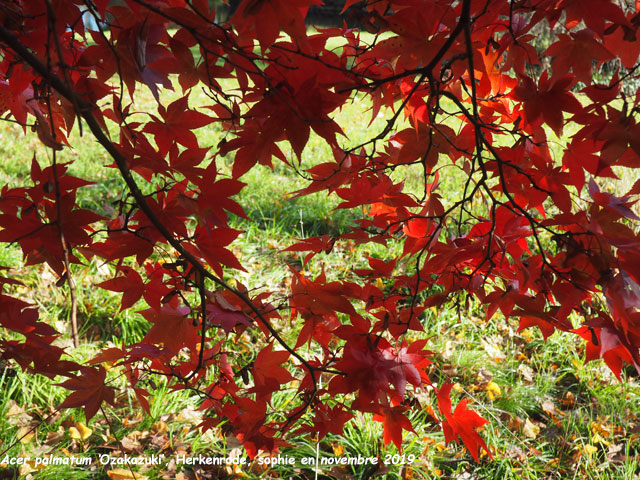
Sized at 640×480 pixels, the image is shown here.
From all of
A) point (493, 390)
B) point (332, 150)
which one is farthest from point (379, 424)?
point (332, 150)

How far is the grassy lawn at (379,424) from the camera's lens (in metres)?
1.68

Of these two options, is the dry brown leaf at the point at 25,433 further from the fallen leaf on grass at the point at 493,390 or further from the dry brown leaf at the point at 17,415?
the fallen leaf on grass at the point at 493,390

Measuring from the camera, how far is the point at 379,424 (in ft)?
5.99

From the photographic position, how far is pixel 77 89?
3.04 ft

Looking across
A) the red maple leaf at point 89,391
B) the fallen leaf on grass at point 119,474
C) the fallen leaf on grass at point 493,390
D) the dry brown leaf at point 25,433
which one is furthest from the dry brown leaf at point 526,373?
the dry brown leaf at point 25,433

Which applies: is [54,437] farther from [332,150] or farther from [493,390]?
[493,390]

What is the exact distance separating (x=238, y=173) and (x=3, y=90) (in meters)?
0.62

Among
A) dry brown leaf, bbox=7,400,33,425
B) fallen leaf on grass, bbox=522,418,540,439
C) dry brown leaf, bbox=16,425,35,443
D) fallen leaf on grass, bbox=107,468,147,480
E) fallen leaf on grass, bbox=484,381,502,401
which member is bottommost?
fallen leaf on grass, bbox=522,418,540,439

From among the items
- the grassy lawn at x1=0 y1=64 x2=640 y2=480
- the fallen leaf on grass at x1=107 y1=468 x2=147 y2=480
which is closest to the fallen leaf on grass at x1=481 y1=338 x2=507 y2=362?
the grassy lawn at x1=0 y1=64 x2=640 y2=480

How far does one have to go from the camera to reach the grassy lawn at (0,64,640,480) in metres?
1.68

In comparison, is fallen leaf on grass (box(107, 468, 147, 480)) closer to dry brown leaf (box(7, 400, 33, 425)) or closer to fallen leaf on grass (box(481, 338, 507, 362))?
dry brown leaf (box(7, 400, 33, 425))

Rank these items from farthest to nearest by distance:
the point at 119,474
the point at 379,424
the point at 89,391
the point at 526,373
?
the point at 526,373
the point at 379,424
the point at 119,474
the point at 89,391

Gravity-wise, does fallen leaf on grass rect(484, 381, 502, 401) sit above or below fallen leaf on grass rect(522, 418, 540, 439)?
above

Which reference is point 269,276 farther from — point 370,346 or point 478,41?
point 478,41
